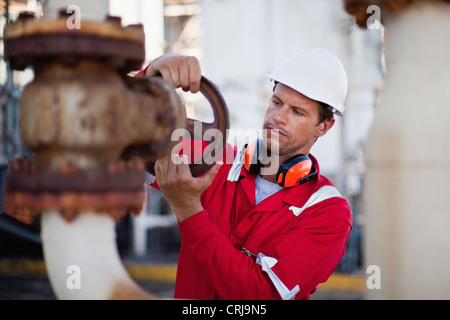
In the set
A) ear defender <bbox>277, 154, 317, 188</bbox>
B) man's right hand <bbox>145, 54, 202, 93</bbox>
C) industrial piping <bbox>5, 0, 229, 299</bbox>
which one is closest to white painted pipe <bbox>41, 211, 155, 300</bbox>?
industrial piping <bbox>5, 0, 229, 299</bbox>

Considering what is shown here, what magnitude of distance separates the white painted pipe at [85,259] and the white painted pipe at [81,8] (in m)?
0.26

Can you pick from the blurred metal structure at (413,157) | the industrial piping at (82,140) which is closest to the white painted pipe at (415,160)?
the blurred metal structure at (413,157)

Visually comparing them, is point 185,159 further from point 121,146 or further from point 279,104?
point 279,104

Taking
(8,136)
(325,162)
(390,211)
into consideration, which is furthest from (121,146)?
(325,162)

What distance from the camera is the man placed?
1.59 m

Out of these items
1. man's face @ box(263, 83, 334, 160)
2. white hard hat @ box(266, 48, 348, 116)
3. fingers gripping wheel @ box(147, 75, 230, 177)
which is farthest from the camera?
man's face @ box(263, 83, 334, 160)

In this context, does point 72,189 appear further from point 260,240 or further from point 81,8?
point 260,240

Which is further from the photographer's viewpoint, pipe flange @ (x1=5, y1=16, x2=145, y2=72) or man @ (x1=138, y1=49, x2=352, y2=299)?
man @ (x1=138, y1=49, x2=352, y2=299)

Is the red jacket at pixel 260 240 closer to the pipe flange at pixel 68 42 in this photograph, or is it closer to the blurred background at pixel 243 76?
the pipe flange at pixel 68 42

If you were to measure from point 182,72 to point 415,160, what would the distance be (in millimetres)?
605

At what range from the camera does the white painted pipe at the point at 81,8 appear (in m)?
0.70

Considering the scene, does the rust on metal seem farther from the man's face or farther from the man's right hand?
the man's face

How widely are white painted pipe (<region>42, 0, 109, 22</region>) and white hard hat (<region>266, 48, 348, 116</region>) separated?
50.5 inches
